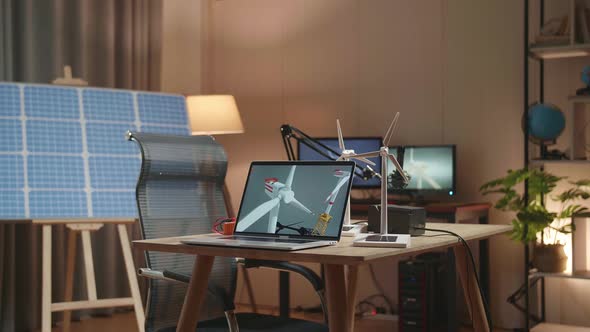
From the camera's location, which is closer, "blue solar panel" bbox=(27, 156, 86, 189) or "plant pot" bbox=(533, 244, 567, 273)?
"blue solar panel" bbox=(27, 156, 86, 189)

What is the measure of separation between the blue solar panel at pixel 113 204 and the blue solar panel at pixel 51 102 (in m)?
0.41

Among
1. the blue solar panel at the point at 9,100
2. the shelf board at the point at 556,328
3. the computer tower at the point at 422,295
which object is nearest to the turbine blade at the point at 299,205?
the blue solar panel at the point at 9,100

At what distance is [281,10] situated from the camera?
548 cm

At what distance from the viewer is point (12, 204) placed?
11.5ft

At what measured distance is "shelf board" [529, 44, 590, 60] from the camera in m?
4.05

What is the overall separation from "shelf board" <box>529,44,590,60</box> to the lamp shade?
1861 millimetres

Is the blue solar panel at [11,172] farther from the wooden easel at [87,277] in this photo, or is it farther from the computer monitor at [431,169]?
the computer monitor at [431,169]

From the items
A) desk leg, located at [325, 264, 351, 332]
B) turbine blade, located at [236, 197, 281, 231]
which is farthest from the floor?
desk leg, located at [325, 264, 351, 332]

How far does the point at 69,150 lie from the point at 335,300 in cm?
209

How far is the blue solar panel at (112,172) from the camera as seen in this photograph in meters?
3.75

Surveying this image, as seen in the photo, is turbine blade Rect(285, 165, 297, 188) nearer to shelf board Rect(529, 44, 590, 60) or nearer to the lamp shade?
shelf board Rect(529, 44, 590, 60)

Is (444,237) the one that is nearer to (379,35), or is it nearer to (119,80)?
(379,35)

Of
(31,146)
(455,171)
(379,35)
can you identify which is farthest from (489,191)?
(31,146)

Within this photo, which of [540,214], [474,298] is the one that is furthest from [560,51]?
[474,298]
